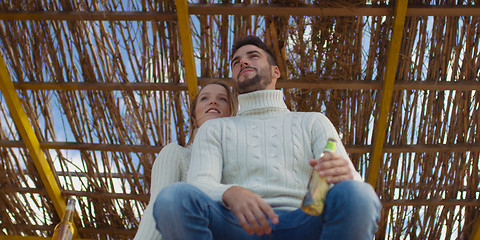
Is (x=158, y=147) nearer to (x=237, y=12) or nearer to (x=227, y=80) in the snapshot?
(x=227, y=80)

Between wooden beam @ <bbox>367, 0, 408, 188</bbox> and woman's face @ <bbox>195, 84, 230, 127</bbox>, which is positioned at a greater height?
wooden beam @ <bbox>367, 0, 408, 188</bbox>

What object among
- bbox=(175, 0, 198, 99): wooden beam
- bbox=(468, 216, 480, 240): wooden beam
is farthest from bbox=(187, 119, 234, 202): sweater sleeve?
bbox=(468, 216, 480, 240): wooden beam

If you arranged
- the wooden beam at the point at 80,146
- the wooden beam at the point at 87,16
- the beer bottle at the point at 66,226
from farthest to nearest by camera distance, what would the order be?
the wooden beam at the point at 80,146
the wooden beam at the point at 87,16
the beer bottle at the point at 66,226

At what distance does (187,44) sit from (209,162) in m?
1.73

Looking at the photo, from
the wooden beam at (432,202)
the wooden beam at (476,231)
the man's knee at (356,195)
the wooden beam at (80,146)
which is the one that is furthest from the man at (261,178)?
the wooden beam at (476,231)

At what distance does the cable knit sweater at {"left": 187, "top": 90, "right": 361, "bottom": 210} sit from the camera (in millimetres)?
1253

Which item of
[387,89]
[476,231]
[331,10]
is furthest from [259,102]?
[476,231]

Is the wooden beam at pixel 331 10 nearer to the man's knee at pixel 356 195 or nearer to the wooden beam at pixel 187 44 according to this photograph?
the wooden beam at pixel 187 44

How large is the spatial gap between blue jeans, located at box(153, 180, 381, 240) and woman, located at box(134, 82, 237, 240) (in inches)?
15.5

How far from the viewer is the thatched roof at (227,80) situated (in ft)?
9.83

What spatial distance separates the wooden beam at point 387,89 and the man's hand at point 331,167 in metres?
1.98

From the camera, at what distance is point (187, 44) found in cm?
292

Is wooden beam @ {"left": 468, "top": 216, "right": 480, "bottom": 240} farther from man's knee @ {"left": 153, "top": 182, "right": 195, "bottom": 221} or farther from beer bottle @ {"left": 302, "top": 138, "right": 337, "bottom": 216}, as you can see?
man's knee @ {"left": 153, "top": 182, "right": 195, "bottom": 221}

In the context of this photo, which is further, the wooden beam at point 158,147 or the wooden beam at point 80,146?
the wooden beam at point 80,146
